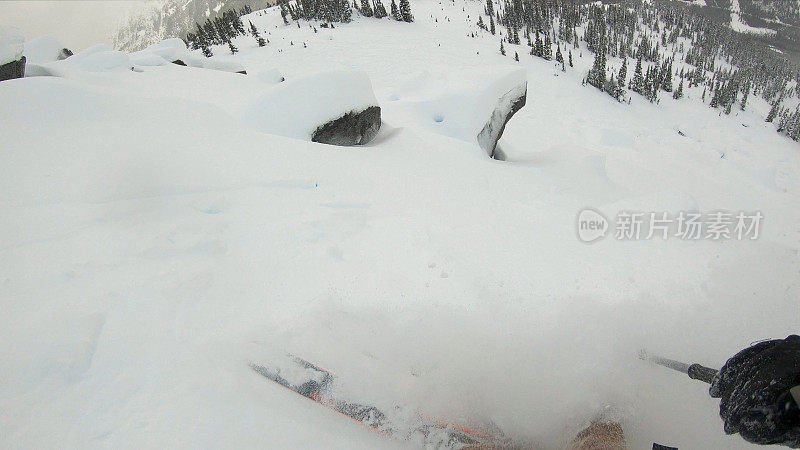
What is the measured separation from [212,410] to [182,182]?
12.3 feet

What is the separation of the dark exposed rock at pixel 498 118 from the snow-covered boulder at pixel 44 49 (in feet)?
51.3

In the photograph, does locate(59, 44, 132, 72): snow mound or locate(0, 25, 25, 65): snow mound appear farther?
locate(59, 44, 132, 72): snow mound

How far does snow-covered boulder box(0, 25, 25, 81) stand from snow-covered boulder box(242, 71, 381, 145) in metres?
6.34

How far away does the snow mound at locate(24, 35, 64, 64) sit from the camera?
12609 mm

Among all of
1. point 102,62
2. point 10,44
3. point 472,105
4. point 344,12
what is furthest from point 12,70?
point 344,12

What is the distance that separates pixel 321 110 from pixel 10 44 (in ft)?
26.1

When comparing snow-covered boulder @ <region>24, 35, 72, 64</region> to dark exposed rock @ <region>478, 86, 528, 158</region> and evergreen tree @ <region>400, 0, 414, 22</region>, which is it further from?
evergreen tree @ <region>400, 0, 414, 22</region>

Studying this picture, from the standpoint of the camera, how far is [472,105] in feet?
35.1

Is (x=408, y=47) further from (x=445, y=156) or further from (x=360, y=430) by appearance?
(x=360, y=430)

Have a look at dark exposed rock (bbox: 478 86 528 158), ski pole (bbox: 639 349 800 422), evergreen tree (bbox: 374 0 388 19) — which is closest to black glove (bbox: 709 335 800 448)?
ski pole (bbox: 639 349 800 422)

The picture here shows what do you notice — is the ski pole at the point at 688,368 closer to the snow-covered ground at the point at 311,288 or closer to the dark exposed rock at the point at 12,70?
the snow-covered ground at the point at 311,288

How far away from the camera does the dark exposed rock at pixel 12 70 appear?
8261 mm

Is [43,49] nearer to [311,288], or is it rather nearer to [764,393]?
[311,288]

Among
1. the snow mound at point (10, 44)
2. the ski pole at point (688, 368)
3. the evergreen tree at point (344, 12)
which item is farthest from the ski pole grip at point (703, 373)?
the evergreen tree at point (344, 12)
